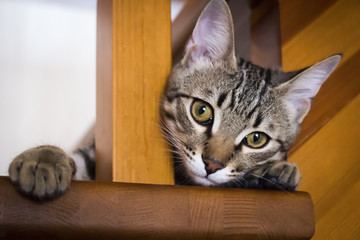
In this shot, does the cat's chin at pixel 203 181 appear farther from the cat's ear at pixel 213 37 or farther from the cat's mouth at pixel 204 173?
the cat's ear at pixel 213 37

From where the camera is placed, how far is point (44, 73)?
160cm

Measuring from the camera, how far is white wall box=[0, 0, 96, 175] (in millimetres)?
1520

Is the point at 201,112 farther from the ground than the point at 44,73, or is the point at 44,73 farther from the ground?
the point at 44,73

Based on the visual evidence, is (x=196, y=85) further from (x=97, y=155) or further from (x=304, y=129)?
(x=304, y=129)

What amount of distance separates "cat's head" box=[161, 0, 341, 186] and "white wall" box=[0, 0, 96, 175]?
561 millimetres

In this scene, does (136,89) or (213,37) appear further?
(213,37)

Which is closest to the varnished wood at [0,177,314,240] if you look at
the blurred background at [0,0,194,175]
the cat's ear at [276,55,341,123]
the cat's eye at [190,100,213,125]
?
the cat's eye at [190,100,213,125]

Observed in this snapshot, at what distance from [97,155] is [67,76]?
818 mm

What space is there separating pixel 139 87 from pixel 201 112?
0.22 metres

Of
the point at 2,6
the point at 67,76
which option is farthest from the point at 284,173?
the point at 2,6

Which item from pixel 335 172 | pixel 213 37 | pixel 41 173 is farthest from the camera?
pixel 335 172

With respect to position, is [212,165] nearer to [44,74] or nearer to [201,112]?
[201,112]

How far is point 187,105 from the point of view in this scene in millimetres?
1051

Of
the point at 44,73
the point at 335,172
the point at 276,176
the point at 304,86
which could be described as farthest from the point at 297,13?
the point at 44,73
